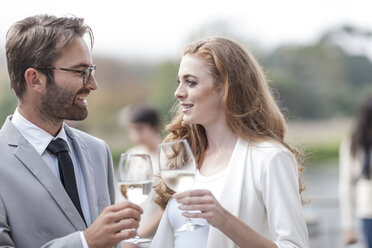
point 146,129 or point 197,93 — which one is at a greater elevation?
point 197,93

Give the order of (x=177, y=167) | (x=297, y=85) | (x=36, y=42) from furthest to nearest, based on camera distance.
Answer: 1. (x=297, y=85)
2. (x=36, y=42)
3. (x=177, y=167)

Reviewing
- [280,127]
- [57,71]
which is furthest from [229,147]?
[57,71]

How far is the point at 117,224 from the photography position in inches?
76.2

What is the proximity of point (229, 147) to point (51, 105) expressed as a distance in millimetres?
803

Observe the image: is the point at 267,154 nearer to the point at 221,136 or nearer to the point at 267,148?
the point at 267,148

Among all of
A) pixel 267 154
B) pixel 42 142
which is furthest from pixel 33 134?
pixel 267 154

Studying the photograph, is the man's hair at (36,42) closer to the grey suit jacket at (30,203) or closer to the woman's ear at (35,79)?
the woman's ear at (35,79)

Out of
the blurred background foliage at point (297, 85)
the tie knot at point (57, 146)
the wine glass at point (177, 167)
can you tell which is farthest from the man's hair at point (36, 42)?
the blurred background foliage at point (297, 85)

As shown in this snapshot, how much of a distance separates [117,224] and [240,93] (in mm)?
979

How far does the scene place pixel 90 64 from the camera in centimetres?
240

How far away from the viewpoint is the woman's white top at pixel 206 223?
2496mm

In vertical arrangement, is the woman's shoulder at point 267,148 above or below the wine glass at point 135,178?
below

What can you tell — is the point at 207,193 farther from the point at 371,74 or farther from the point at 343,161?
the point at 371,74

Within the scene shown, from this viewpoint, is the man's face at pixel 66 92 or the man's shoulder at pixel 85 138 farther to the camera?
the man's shoulder at pixel 85 138
